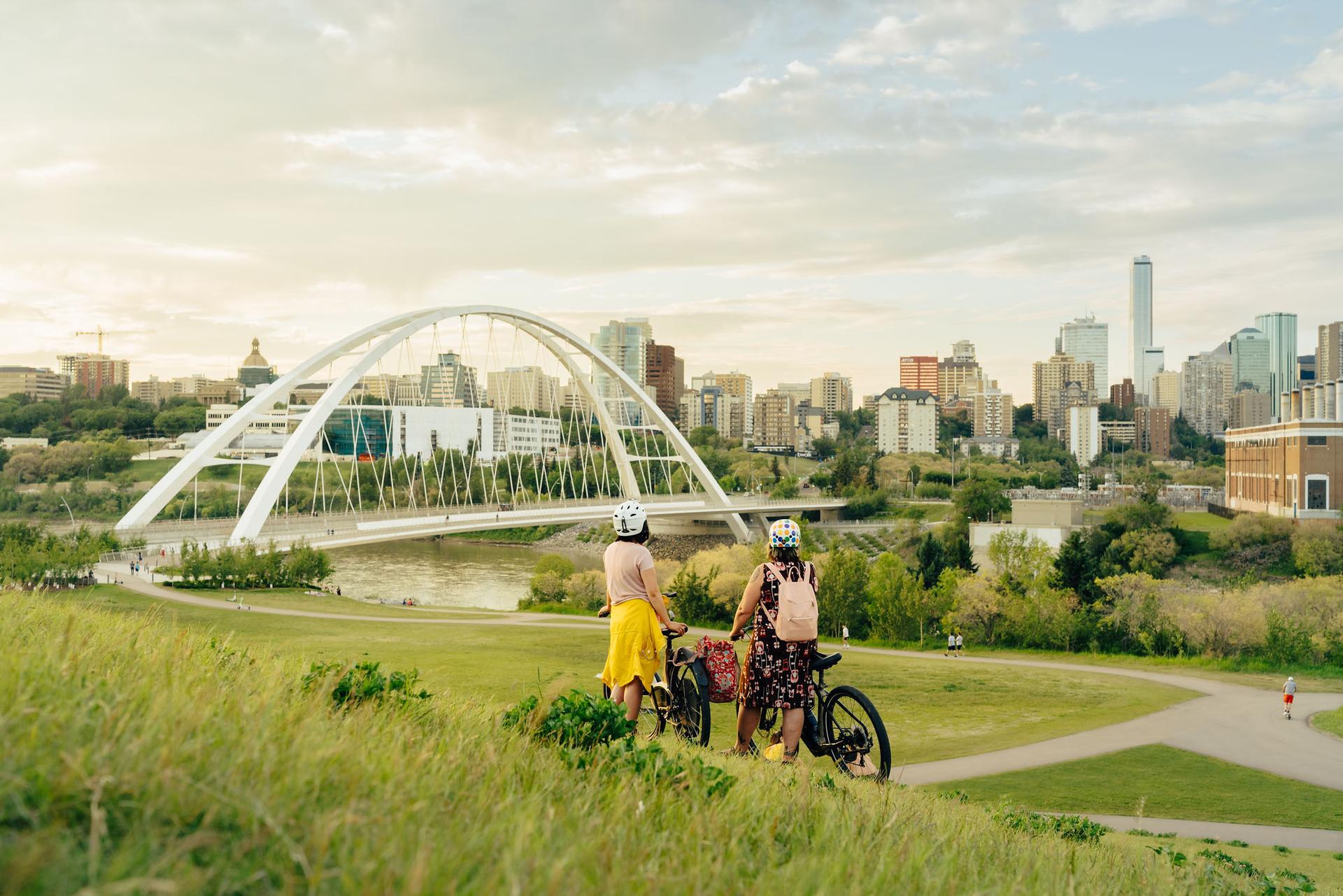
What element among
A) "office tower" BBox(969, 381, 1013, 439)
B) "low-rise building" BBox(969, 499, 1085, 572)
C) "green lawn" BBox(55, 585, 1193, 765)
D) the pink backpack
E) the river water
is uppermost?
"office tower" BBox(969, 381, 1013, 439)

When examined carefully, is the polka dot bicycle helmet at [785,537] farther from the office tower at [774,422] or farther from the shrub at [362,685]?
the office tower at [774,422]

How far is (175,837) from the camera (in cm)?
275

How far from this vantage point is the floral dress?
6.41 meters

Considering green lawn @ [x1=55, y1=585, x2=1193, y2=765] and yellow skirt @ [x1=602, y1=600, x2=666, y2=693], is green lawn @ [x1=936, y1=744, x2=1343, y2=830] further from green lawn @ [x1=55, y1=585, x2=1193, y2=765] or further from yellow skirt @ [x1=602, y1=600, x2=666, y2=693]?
yellow skirt @ [x1=602, y1=600, x2=666, y2=693]

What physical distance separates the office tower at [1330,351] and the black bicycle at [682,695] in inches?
7638

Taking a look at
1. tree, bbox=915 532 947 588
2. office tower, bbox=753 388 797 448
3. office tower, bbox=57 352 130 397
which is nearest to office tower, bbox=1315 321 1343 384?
office tower, bbox=753 388 797 448

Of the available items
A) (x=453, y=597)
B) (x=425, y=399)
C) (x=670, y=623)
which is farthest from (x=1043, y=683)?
(x=425, y=399)

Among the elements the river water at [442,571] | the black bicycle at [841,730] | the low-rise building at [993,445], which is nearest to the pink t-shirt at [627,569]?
the black bicycle at [841,730]

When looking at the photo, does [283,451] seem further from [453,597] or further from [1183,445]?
[1183,445]

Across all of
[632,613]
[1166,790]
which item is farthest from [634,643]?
[1166,790]

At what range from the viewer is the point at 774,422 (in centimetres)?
16350

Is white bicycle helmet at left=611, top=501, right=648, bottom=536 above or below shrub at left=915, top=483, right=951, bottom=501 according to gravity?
above

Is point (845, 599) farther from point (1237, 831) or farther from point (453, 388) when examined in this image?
point (453, 388)

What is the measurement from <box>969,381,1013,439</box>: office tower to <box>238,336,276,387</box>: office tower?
121 meters
